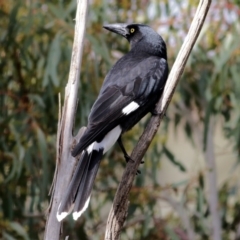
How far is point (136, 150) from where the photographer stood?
2.80 metres

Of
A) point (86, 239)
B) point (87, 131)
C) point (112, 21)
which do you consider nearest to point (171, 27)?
point (112, 21)

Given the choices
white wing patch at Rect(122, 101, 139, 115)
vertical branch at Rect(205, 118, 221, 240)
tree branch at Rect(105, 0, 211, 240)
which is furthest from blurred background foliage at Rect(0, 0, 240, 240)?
tree branch at Rect(105, 0, 211, 240)

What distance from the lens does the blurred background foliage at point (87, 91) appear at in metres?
4.22

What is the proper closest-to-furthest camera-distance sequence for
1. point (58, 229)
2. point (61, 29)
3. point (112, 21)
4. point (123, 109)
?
point (58, 229), point (123, 109), point (61, 29), point (112, 21)

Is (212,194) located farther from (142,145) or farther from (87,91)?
(142,145)

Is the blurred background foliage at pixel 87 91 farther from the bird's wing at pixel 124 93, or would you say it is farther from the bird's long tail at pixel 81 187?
the bird's long tail at pixel 81 187

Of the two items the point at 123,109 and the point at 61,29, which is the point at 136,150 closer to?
the point at 123,109

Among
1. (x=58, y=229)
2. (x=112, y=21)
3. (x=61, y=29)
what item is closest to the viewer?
(x=58, y=229)

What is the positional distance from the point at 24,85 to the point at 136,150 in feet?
5.73

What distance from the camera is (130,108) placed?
3096mm

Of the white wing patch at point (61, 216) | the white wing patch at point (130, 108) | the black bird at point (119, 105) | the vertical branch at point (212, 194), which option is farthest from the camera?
the vertical branch at point (212, 194)

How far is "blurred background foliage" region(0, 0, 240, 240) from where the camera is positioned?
4219 mm

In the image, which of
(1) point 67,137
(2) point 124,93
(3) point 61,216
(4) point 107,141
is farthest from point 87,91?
(3) point 61,216

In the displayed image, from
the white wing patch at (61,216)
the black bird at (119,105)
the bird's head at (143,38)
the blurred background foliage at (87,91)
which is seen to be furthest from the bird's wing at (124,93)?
the blurred background foliage at (87,91)
